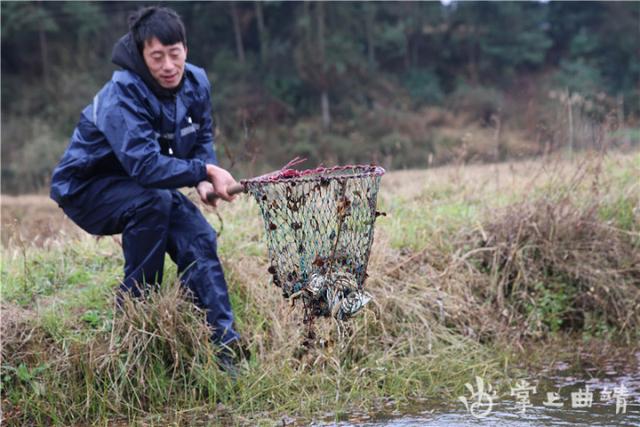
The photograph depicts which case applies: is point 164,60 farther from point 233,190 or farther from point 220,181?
point 233,190

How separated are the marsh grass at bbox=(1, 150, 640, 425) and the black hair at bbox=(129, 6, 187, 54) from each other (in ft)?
4.66

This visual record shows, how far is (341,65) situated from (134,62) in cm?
2868

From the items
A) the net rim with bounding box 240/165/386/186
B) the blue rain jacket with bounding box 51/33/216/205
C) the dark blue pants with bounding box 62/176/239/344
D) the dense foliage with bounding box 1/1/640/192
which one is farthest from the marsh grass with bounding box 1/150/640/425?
the dense foliage with bounding box 1/1/640/192

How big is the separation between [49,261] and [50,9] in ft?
85.0

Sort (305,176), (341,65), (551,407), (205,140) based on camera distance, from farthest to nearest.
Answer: (341,65), (205,140), (551,407), (305,176)

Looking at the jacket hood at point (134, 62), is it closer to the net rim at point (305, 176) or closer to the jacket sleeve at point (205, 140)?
the jacket sleeve at point (205, 140)

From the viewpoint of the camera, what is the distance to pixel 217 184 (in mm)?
4332

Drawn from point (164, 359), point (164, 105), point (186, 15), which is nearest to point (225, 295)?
point (164, 359)

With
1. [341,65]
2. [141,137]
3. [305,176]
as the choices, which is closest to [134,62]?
[141,137]

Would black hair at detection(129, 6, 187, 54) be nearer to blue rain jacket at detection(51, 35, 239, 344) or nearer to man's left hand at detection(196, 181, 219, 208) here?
blue rain jacket at detection(51, 35, 239, 344)

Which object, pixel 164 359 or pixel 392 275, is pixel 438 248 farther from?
pixel 164 359

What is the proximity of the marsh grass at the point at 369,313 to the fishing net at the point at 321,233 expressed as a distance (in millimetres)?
419

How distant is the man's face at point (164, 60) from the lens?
14.8 feet

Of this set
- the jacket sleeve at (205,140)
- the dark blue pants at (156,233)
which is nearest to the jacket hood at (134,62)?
the jacket sleeve at (205,140)
